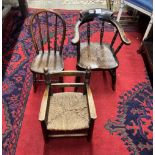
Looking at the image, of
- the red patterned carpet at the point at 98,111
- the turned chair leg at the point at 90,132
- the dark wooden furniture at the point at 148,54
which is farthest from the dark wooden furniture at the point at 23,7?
the turned chair leg at the point at 90,132

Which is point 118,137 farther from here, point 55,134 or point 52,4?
point 52,4

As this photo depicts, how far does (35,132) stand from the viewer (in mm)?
1949

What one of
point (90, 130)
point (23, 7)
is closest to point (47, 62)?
point (90, 130)

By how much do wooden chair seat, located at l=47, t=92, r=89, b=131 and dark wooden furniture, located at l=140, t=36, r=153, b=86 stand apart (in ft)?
3.87

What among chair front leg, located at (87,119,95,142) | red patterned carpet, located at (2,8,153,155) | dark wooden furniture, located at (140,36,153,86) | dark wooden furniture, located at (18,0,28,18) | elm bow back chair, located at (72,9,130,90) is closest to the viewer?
chair front leg, located at (87,119,95,142)

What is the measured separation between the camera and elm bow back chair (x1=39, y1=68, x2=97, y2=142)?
5.31 ft

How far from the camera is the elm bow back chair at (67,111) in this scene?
1.62m

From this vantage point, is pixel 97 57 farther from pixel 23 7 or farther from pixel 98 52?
pixel 23 7

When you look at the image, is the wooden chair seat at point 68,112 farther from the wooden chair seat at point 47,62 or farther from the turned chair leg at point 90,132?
the wooden chair seat at point 47,62

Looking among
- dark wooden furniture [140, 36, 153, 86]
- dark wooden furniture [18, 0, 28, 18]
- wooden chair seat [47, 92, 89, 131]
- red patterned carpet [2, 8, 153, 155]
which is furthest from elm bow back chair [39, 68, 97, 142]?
dark wooden furniture [18, 0, 28, 18]

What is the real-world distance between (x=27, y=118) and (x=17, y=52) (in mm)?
1152

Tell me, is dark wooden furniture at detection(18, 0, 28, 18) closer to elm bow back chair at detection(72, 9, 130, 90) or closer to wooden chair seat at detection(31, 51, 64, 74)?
wooden chair seat at detection(31, 51, 64, 74)

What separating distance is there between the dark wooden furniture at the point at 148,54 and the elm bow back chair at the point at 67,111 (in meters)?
1.17

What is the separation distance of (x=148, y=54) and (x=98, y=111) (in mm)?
1125
